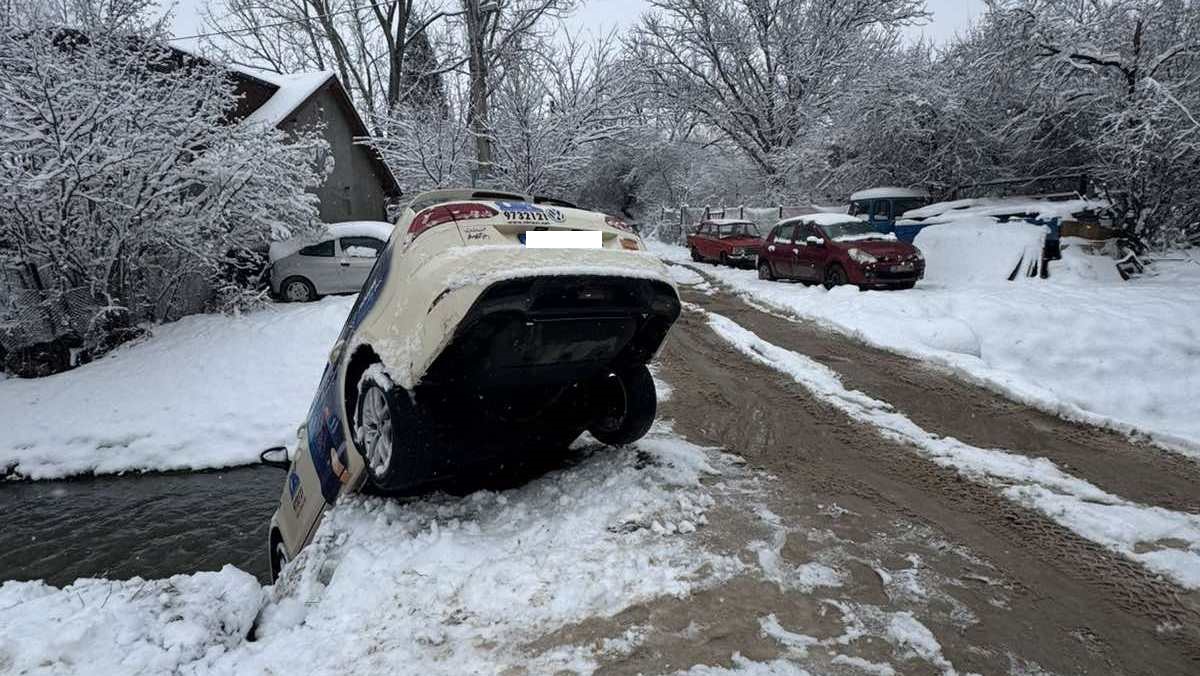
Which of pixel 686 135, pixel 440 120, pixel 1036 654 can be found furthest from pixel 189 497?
pixel 686 135

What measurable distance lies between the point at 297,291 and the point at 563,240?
1118 centimetres

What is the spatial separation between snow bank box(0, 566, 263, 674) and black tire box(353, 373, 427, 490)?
70 cm

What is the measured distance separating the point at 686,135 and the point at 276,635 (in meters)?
31.1

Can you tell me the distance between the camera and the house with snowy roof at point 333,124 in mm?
16359

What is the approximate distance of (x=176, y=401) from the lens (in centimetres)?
811

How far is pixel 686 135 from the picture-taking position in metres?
30.7

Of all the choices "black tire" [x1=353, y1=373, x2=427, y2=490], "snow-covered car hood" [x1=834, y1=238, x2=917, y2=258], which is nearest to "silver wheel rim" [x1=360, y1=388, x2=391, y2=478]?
"black tire" [x1=353, y1=373, x2=427, y2=490]

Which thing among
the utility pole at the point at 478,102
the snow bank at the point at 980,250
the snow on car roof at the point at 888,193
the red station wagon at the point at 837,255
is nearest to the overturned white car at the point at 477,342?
the red station wagon at the point at 837,255

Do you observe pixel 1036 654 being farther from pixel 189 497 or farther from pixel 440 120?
pixel 440 120

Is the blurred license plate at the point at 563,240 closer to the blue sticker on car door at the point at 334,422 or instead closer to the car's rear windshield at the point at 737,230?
the blue sticker on car door at the point at 334,422

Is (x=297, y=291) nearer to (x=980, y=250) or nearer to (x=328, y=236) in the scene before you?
(x=328, y=236)

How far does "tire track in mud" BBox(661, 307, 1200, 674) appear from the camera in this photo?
229cm

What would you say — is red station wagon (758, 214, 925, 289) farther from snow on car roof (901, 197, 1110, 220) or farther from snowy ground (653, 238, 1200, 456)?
snow on car roof (901, 197, 1110, 220)

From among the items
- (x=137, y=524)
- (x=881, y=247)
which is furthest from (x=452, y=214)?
(x=881, y=247)
